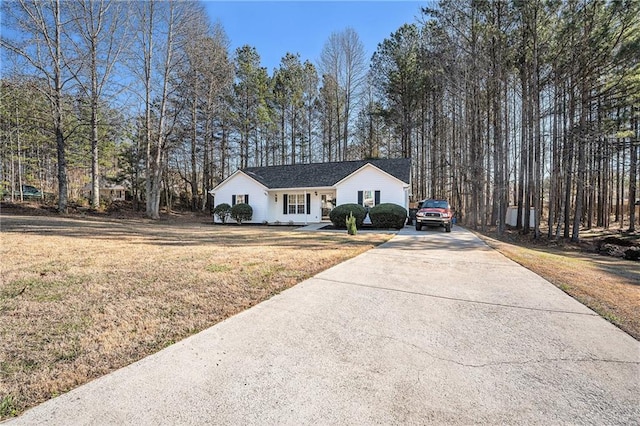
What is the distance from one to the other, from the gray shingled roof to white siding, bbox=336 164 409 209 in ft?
3.56

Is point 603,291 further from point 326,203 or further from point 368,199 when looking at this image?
point 326,203

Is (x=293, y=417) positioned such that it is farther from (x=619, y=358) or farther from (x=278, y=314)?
(x=619, y=358)

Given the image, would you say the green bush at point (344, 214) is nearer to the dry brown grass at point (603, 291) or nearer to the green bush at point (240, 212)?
the green bush at point (240, 212)

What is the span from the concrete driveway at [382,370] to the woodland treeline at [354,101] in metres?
14.9

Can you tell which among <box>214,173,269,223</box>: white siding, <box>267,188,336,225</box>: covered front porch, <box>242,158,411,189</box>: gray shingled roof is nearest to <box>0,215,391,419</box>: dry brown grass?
<box>267,188,336,225</box>: covered front porch

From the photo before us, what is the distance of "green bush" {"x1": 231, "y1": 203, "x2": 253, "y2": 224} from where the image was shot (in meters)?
21.1

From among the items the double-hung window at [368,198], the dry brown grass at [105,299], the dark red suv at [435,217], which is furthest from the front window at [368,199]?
the dry brown grass at [105,299]

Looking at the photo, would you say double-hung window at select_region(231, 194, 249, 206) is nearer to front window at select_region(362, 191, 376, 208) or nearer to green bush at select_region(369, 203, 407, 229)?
front window at select_region(362, 191, 376, 208)

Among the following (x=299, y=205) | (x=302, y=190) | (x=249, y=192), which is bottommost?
(x=299, y=205)

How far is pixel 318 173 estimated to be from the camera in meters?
22.8

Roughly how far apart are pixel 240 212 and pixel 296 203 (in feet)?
13.2

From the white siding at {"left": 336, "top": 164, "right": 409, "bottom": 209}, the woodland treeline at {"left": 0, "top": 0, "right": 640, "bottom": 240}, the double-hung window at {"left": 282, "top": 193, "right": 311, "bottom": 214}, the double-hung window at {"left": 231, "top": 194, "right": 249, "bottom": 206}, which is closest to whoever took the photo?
the woodland treeline at {"left": 0, "top": 0, "right": 640, "bottom": 240}

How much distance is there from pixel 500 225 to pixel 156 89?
23.1 metres

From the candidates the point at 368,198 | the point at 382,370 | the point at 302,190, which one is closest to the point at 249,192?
the point at 302,190
